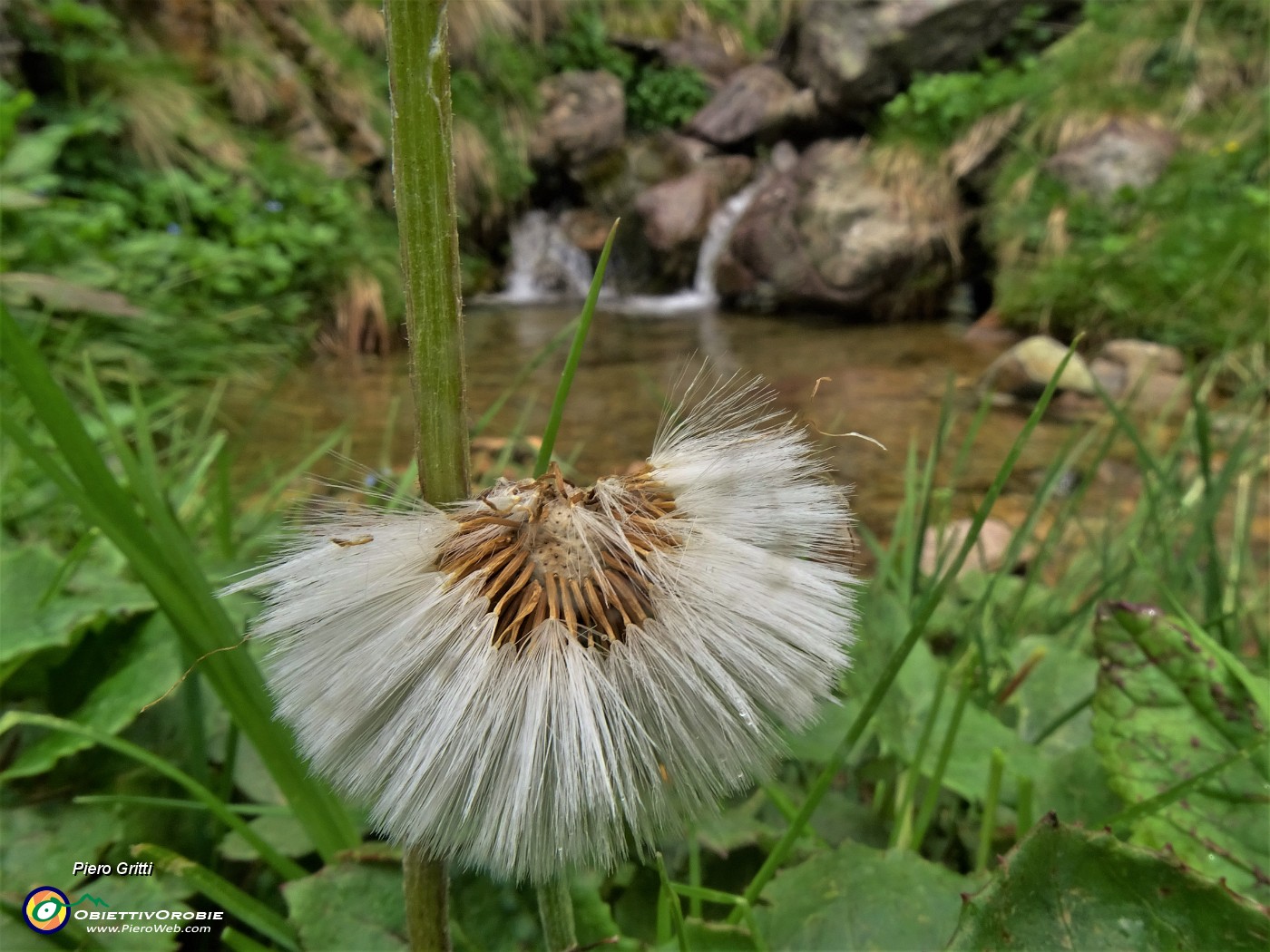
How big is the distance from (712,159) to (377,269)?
5260 millimetres

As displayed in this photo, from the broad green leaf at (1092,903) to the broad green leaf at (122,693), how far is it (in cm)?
75

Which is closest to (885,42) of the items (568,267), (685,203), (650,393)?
(685,203)

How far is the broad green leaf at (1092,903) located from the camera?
514 mm

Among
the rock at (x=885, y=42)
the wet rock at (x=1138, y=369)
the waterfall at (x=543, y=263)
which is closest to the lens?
the wet rock at (x=1138, y=369)

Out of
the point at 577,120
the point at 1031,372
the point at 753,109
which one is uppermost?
the point at 753,109

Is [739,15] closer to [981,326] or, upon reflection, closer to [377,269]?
[981,326]

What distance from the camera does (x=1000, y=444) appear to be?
3889 mm

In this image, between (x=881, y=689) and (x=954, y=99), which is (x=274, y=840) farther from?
(x=954, y=99)

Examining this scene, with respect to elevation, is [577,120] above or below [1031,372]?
above

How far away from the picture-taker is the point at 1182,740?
722mm

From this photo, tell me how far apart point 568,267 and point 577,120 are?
1903mm

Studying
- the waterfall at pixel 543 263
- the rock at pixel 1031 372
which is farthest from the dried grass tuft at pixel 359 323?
the rock at pixel 1031 372

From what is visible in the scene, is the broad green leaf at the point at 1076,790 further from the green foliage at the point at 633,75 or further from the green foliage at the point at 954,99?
the green foliage at the point at 633,75

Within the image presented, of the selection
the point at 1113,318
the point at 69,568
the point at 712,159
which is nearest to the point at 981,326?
the point at 1113,318
